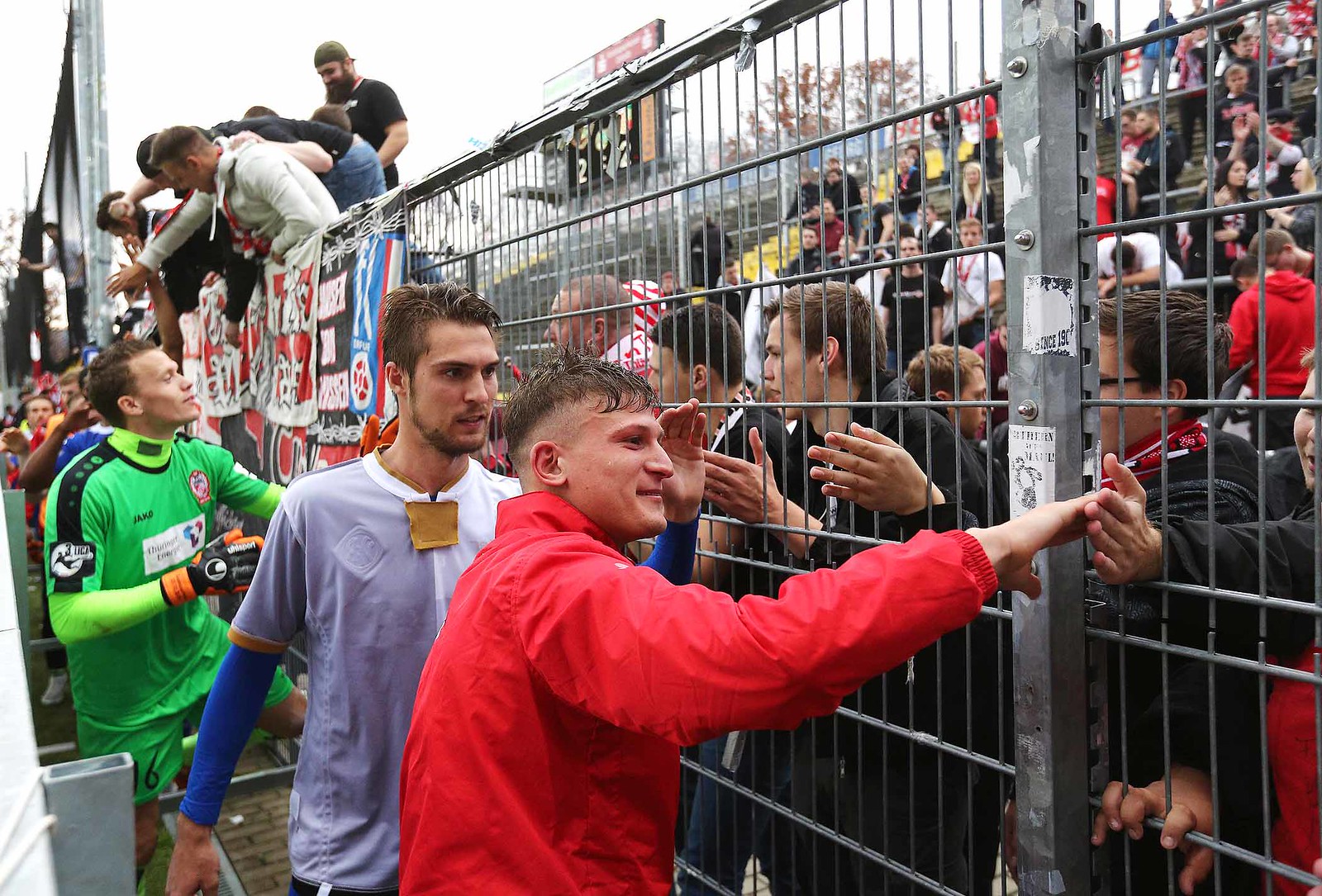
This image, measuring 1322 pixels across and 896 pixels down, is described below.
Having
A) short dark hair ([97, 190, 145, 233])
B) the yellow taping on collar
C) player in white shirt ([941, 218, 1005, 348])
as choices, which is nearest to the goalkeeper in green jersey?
the yellow taping on collar

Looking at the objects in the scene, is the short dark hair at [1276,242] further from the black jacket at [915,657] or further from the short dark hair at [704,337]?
the short dark hair at [704,337]

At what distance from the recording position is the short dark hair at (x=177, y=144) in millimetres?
6074

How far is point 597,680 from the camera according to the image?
1.53 meters

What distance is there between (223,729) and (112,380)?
2.32m

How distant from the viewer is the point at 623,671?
1.49 meters

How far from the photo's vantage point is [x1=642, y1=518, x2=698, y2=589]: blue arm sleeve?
2.38m

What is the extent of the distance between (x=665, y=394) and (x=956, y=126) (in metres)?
1.28

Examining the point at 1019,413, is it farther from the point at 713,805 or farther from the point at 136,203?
the point at 136,203

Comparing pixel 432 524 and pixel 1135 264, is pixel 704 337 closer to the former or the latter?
pixel 432 524

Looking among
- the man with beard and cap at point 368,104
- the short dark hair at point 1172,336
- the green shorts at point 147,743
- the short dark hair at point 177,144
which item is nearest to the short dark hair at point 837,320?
the short dark hair at point 1172,336

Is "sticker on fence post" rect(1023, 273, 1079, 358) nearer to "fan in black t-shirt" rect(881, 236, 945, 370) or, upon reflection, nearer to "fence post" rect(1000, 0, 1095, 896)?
"fence post" rect(1000, 0, 1095, 896)

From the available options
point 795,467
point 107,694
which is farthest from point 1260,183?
point 107,694

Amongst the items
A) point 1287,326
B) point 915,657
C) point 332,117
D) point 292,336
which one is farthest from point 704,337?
point 332,117

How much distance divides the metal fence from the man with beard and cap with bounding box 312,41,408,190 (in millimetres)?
5765
